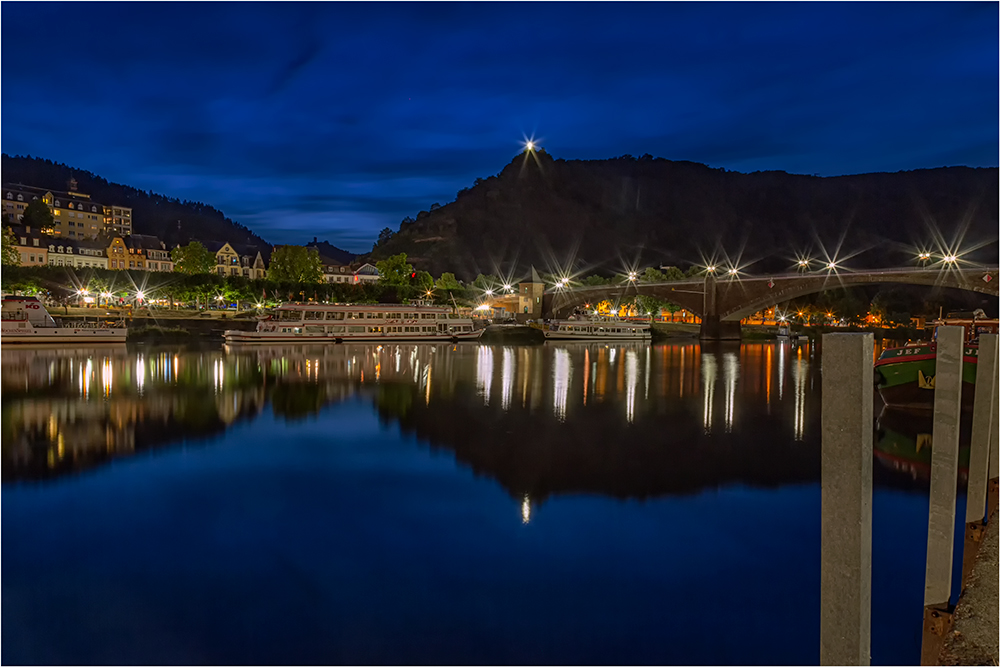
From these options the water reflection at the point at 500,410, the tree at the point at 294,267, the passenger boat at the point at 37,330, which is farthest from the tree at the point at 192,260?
the water reflection at the point at 500,410

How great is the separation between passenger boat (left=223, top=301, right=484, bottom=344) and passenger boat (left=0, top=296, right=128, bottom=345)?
8.92 meters

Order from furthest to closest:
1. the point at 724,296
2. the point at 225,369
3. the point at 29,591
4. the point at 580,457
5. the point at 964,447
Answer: the point at 724,296, the point at 225,369, the point at 964,447, the point at 580,457, the point at 29,591

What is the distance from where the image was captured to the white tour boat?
6675 centimetres

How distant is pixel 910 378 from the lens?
76.1ft

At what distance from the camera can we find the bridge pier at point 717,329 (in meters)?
73.5

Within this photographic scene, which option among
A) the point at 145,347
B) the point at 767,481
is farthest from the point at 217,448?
the point at 145,347

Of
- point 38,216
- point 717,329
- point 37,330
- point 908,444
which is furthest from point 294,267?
point 908,444

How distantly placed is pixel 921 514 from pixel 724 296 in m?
65.0

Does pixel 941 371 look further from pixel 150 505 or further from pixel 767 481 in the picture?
pixel 150 505

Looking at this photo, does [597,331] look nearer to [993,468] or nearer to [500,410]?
[500,410]

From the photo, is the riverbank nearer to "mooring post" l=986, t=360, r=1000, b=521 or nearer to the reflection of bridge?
"mooring post" l=986, t=360, r=1000, b=521

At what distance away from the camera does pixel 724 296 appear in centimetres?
7550

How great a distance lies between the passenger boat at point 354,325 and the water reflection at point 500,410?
8.85 m

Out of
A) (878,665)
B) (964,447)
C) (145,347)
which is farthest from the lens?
(145,347)
